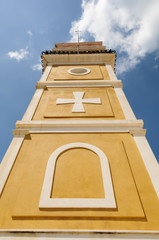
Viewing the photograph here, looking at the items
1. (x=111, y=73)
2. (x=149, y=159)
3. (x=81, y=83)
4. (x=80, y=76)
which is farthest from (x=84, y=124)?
(x=111, y=73)

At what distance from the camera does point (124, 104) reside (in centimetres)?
582

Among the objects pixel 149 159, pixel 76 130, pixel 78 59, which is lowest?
pixel 149 159

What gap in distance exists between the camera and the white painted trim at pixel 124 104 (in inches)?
206

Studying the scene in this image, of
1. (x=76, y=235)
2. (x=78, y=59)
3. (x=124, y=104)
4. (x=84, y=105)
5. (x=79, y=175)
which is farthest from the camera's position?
(x=78, y=59)

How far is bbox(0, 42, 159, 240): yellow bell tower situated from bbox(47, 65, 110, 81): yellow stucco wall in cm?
223

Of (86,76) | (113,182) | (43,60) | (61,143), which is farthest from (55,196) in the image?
(43,60)

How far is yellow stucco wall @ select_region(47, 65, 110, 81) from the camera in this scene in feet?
26.8

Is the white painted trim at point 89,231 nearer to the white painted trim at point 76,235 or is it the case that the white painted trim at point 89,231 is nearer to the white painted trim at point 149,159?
the white painted trim at point 76,235

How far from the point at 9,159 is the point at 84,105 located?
3035 mm

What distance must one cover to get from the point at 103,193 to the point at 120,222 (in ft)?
1.84

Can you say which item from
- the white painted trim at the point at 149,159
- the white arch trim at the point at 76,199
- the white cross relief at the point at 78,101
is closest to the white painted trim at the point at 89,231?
the white arch trim at the point at 76,199

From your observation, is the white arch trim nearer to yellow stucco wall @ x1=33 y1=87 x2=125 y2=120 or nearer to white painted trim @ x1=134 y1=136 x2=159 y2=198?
white painted trim @ x1=134 y1=136 x2=159 y2=198

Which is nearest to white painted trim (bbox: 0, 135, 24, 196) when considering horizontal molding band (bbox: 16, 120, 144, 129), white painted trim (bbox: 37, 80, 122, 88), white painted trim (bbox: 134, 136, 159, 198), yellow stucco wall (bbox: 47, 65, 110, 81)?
horizontal molding band (bbox: 16, 120, 144, 129)

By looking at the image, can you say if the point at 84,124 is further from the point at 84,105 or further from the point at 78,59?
the point at 78,59
